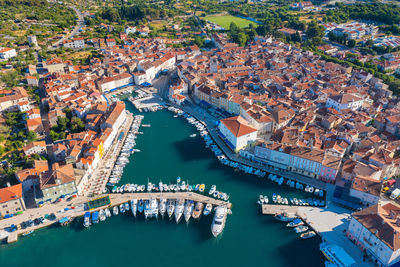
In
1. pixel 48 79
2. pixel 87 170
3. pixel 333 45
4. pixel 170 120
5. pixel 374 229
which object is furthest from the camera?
pixel 333 45

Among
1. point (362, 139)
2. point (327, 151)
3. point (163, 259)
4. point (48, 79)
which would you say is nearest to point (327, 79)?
point (362, 139)

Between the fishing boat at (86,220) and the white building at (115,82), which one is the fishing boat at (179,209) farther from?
the white building at (115,82)

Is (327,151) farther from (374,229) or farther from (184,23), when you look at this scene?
(184,23)

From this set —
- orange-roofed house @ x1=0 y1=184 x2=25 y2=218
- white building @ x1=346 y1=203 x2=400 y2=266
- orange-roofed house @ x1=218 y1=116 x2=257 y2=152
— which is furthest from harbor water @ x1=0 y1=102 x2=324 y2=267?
orange-roofed house @ x1=218 y1=116 x2=257 y2=152

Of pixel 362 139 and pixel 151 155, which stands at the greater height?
pixel 362 139

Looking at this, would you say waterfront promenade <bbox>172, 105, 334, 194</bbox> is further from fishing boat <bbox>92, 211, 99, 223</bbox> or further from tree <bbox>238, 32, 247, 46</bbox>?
tree <bbox>238, 32, 247, 46</bbox>

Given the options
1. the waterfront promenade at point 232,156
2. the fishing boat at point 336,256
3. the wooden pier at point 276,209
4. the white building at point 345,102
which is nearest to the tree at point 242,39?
the waterfront promenade at point 232,156

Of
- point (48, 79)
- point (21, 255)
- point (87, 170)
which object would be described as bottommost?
point (21, 255)

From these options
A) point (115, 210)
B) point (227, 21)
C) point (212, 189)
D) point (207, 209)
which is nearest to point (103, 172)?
point (115, 210)
